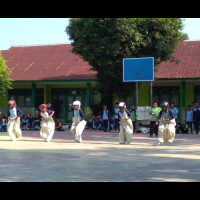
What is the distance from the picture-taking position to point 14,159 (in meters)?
11.6

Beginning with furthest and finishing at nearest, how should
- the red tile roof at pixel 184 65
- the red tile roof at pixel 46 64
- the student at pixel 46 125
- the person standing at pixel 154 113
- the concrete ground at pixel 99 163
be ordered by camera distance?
the red tile roof at pixel 46 64 → the red tile roof at pixel 184 65 → the person standing at pixel 154 113 → the student at pixel 46 125 → the concrete ground at pixel 99 163

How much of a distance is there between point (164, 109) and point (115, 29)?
7157 millimetres

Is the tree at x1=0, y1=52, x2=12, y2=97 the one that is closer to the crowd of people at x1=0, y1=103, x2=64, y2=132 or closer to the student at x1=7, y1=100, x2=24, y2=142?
the crowd of people at x1=0, y1=103, x2=64, y2=132

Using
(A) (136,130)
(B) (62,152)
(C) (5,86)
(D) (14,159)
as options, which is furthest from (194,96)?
(D) (14,159)

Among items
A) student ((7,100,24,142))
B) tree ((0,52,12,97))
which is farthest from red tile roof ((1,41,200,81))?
student ((7,100,24,142))

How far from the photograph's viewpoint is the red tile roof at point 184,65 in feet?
86.9

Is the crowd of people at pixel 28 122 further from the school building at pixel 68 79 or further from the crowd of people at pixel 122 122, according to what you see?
the crowd of people at pixel 122 122

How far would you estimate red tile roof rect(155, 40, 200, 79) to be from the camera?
26.5 m

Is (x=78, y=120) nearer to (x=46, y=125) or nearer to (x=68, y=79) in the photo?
(x=46, y=125)

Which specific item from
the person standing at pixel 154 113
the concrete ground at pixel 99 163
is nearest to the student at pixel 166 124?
the concrete ground at pixel 99 163

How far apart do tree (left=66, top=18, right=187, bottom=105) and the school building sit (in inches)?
123

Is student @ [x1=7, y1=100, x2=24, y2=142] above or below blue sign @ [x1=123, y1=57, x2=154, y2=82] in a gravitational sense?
below
